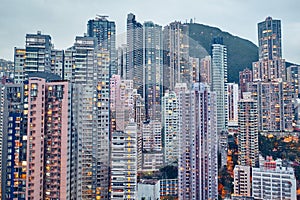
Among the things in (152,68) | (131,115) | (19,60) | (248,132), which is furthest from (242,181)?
(19,60)

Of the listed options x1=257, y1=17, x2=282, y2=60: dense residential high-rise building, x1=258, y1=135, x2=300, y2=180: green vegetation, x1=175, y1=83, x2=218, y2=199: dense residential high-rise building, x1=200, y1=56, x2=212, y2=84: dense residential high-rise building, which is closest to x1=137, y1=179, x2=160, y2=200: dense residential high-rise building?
x1=175, y1=83, x2=218, y2=199: dense residential high-rise building

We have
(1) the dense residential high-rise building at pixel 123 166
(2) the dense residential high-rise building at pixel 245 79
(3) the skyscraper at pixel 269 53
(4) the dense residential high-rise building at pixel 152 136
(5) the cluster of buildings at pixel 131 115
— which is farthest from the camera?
(3) the skyscraper at pixel 269 53

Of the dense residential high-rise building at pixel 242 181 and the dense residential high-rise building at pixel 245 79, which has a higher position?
the dense residential high-rise building at pixel 245 79

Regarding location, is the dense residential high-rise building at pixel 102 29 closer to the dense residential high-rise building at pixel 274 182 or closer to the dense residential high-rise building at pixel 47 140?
the dense residential high-rise building at pixel 47 140

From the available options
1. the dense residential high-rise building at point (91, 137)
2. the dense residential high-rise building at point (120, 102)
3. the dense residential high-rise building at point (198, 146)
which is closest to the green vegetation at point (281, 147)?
the dense residential high-rise building at point (198, 146)

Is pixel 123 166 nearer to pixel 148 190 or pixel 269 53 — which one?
pixel 148 190

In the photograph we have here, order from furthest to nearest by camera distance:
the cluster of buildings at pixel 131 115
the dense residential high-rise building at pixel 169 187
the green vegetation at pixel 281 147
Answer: the green vegetation at pixel 281 147 → the dense residential high-rise building at pixel 169 187 → the cluster of buildings at pixel 131 115
